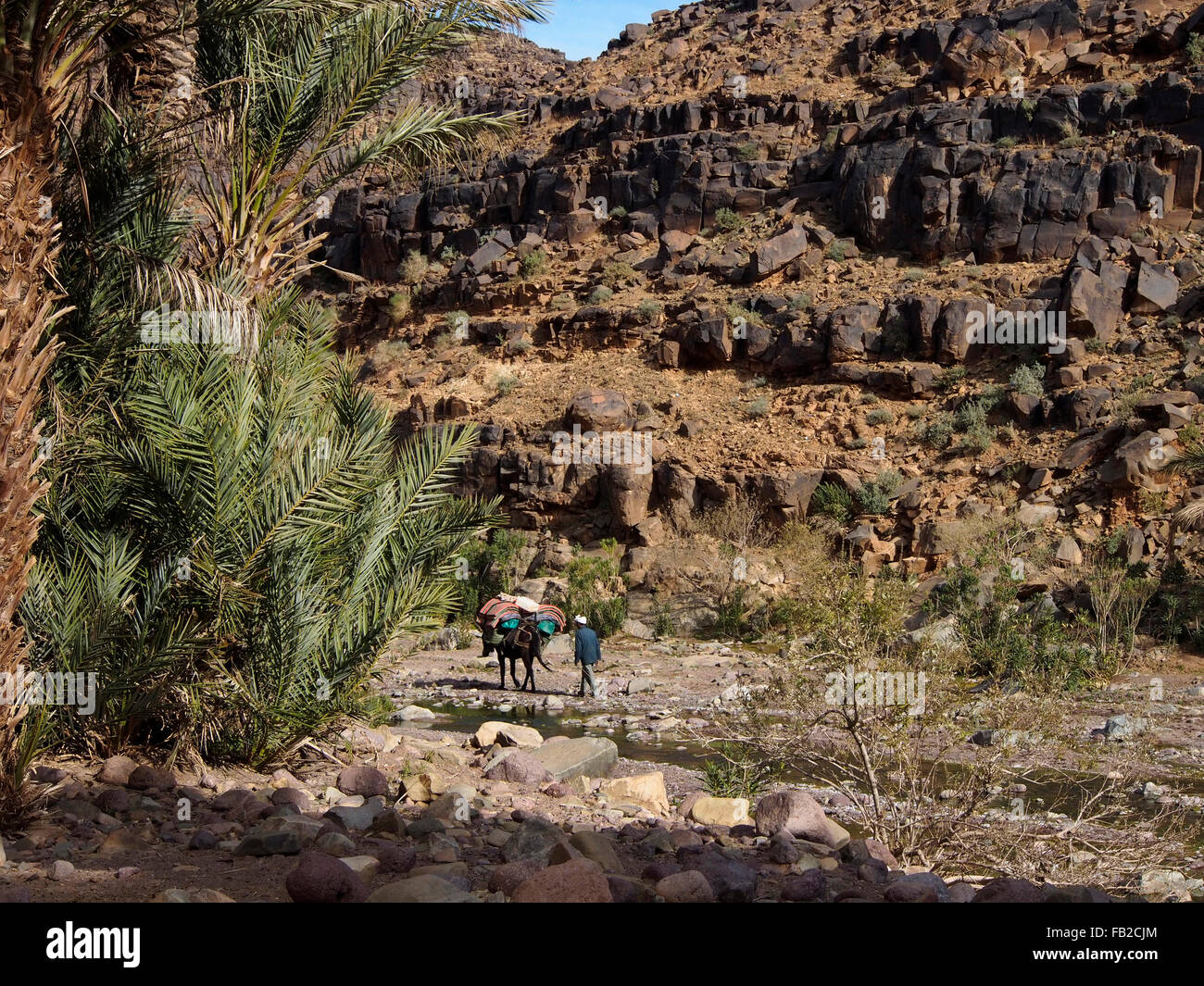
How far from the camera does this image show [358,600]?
6426 millimetres

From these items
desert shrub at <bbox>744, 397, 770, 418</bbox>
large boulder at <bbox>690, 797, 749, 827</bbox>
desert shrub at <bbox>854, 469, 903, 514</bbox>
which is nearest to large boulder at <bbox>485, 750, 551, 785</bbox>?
large boulder at <bbox>690, 797, 749, 827</bbox>

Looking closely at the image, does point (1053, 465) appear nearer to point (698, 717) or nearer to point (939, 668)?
point (698, 717)

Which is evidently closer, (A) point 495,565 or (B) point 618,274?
(A) point 495,565

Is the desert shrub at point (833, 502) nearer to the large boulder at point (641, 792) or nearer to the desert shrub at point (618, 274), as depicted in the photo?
→ the desert shrub at point (618, 274)

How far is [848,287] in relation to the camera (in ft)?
98.7

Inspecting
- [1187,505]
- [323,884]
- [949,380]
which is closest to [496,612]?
[323,884]

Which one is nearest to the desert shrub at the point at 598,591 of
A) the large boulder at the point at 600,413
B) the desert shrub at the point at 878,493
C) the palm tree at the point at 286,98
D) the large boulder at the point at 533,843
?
the large boulder at the point at 600,413

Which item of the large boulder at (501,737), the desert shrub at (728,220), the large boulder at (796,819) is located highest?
the desert shrub at (728,220)

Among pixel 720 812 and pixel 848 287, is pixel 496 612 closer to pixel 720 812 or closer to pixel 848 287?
pixel 720 812

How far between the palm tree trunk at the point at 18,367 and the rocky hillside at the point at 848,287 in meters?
18.7

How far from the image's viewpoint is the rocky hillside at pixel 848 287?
934 inches

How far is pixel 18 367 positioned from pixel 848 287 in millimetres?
27937

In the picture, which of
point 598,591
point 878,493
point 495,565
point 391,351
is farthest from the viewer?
point 391,351
